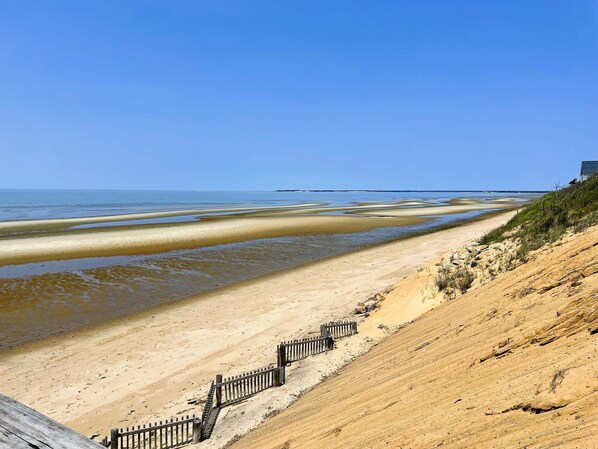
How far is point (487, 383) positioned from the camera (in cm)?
433

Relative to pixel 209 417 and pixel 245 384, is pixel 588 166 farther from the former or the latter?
pixel 209 417

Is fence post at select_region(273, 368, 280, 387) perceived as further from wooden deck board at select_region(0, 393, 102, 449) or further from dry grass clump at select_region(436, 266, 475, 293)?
wooden deck board at select_region(0, 393, 102, 449)

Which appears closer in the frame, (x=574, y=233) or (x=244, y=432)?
(x=244, y=432)

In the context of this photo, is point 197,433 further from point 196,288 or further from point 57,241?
point 57,241

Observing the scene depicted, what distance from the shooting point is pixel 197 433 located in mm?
7535

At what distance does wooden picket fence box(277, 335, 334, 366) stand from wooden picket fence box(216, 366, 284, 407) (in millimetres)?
632

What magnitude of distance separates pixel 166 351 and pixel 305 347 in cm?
510

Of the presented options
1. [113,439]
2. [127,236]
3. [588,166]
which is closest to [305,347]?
[113,439]

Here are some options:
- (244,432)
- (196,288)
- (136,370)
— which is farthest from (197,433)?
(196,288)

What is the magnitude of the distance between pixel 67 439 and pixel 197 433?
7043 millimetres

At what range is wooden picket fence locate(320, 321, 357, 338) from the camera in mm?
11305

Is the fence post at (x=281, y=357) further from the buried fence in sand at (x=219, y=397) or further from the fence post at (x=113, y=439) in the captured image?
the fence post at (x=113, y=439)

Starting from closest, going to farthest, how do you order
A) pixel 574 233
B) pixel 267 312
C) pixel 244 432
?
pixel 244 432 → pixel 574 233 → pixel 267 312

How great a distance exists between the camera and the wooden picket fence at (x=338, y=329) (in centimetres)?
1130
